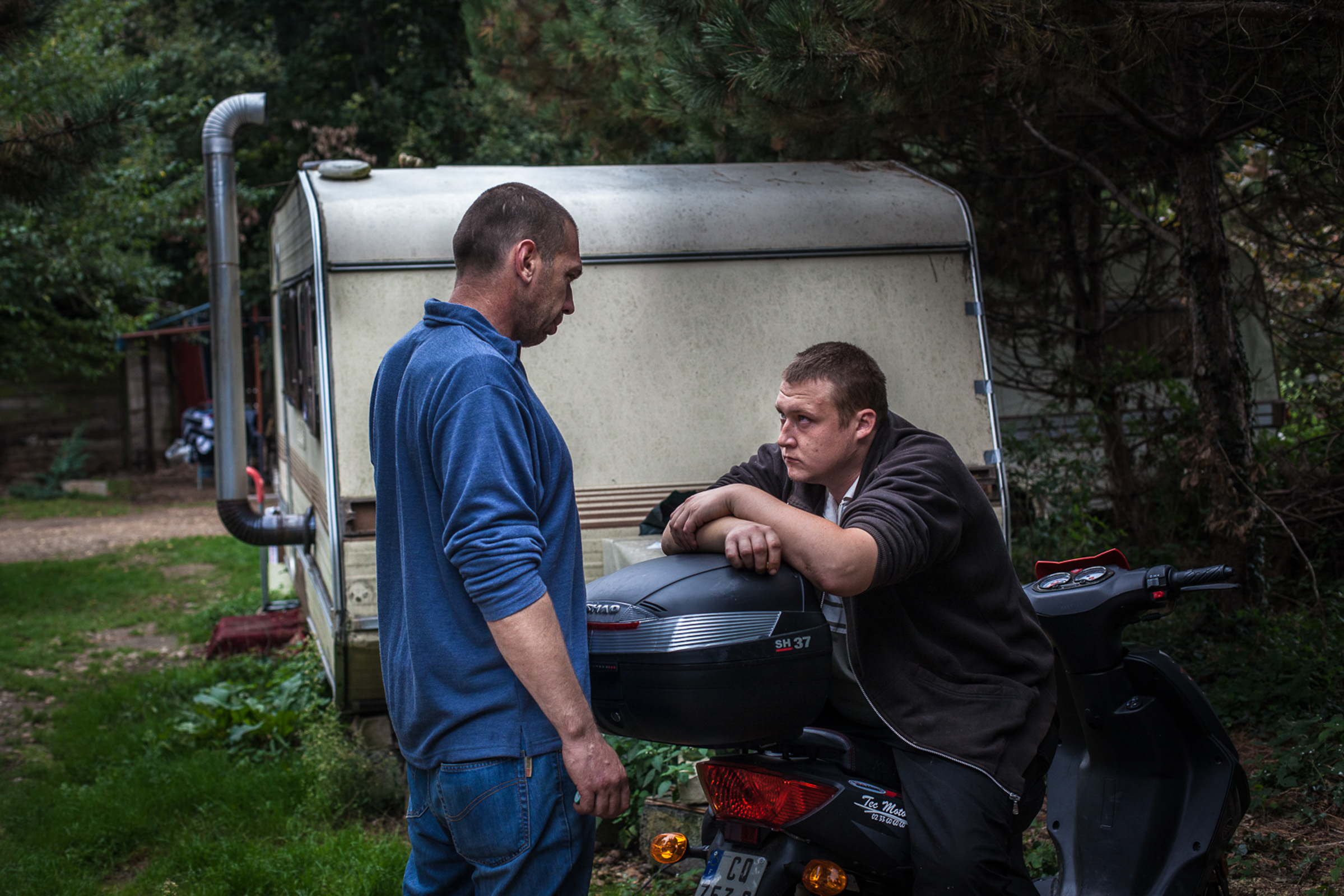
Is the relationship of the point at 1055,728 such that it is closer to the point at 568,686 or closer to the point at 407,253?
the point at 568,686

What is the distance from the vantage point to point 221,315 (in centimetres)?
607

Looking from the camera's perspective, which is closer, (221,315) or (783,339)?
(783,339)

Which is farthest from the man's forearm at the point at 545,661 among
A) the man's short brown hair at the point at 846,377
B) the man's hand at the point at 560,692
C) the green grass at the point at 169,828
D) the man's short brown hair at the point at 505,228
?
the green grass at the point at 169,828

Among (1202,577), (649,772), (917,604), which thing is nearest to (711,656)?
(917,604)

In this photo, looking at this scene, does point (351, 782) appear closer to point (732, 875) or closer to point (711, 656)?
point (732, 875)

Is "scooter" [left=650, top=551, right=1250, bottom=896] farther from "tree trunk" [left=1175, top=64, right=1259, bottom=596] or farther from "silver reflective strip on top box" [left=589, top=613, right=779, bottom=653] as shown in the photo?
"tree trunk" [left=1175, top=64, right=1259, bottom=596]

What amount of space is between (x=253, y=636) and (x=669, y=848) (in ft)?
18.7

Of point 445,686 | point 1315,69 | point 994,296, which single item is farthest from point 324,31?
point 445,686

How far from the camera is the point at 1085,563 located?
292cm

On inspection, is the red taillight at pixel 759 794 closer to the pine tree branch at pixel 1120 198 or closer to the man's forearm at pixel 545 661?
the man's forearm at pixel 545 661

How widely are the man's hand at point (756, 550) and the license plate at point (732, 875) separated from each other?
610 millimetres

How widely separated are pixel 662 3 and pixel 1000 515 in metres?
2.69

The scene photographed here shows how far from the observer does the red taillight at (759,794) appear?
224 cm

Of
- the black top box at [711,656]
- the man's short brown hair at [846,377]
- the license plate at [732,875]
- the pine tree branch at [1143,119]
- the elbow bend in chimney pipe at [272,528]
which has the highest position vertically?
the pine tree branch at [1143,119]
